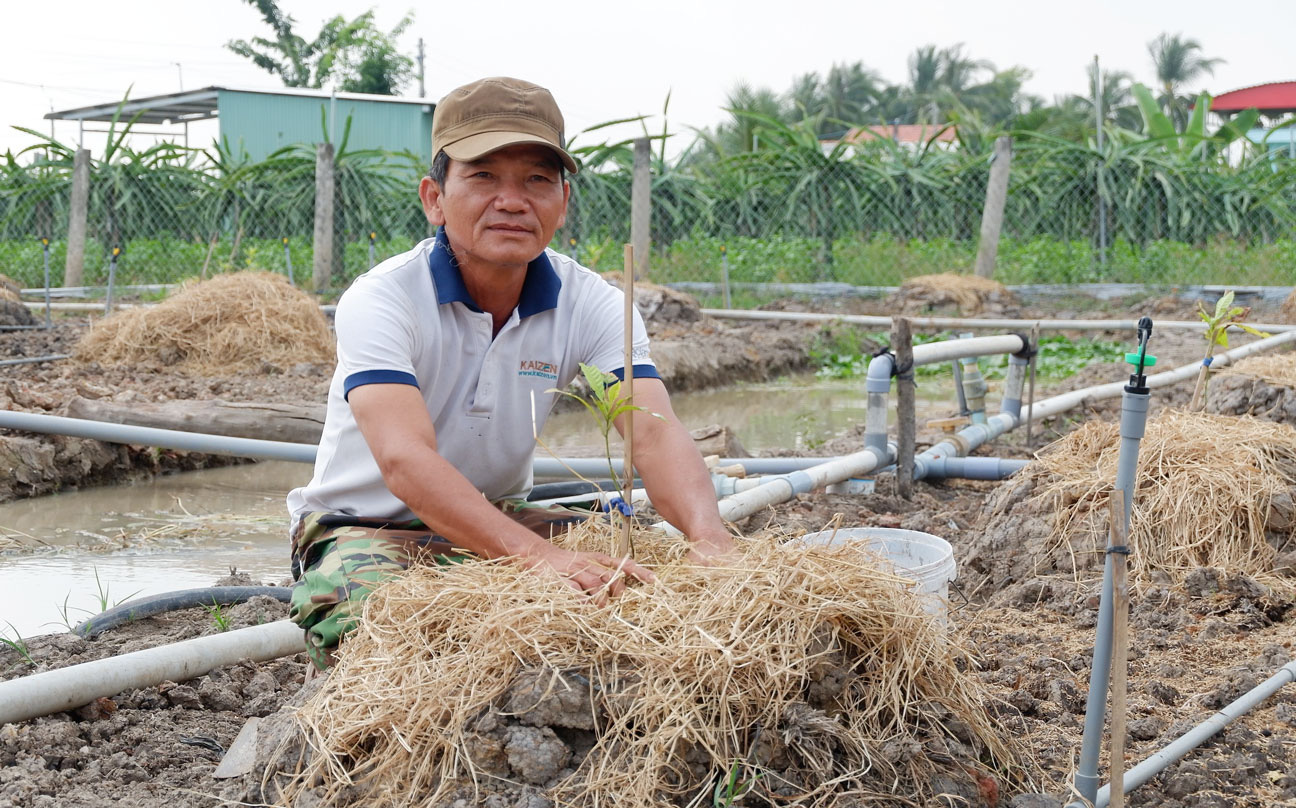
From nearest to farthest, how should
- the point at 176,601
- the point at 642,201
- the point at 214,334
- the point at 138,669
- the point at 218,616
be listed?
1. the point at 138,669
2. the point at 218,616
3. the point at 176,601
4. the point at 214,334
5. the point at 642,201

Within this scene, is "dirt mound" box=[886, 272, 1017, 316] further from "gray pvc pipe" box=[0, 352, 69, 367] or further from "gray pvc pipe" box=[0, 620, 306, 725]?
"gray pvc pipe" box=[0, 620, 306, 725]

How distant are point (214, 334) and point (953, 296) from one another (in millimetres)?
6296

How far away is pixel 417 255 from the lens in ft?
7.52

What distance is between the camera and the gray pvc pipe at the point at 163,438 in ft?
13.0

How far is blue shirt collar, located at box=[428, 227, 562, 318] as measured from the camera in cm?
222

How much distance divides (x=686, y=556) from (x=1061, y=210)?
1071 centimetres

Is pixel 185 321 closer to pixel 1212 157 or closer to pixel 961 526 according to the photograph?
pixel 961 526

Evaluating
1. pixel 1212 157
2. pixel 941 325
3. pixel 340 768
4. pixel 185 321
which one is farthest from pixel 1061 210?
pixel 340 768

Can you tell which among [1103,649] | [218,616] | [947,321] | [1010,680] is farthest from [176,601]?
[947,321]

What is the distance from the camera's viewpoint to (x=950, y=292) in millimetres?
10312

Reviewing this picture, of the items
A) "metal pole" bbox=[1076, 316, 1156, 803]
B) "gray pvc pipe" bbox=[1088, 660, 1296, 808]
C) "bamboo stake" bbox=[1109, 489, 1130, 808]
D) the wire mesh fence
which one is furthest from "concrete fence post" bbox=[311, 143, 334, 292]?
"bamboo stake" bbox=[1109, 489, 1130, 808]

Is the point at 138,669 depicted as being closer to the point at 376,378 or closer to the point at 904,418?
the point at 376,378

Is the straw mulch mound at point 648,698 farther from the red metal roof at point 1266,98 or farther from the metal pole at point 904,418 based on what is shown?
the red metal roof at point 1266,98

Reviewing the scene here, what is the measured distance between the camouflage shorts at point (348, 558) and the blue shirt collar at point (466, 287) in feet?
1.42
